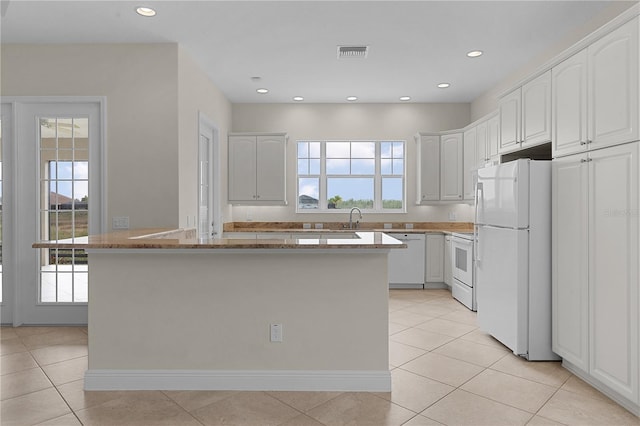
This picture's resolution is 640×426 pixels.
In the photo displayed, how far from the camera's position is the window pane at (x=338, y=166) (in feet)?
21.5

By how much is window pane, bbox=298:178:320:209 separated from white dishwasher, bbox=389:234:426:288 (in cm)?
146

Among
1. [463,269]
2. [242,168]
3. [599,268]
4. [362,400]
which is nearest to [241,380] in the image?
[362,400]

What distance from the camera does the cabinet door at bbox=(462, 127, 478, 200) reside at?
17.9ft

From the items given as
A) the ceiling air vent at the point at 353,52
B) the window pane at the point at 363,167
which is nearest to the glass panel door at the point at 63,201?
the ceiling air vent at the point at 353,52

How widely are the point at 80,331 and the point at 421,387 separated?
3.15m

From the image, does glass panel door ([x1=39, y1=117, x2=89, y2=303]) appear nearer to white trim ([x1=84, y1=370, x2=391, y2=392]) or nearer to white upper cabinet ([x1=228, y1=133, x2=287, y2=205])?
white trim ([x1=84, y1=370, x2=391, y2=392])

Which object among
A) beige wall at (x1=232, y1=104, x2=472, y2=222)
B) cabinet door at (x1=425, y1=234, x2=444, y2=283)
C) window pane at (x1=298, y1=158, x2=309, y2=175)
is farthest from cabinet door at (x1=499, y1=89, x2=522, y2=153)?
window pane at (x1=298, y1=158, x2=309, y2=175)

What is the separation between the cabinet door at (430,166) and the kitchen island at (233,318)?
12.0 ft

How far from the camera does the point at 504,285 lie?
338 cm

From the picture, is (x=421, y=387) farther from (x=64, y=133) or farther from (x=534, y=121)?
(x=64, y=133)

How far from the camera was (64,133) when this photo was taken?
4.08 meters

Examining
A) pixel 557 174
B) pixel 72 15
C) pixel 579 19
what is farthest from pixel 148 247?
pixel 579 19

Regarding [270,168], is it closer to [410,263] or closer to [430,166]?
[430,166]

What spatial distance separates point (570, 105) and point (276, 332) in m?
2.51
